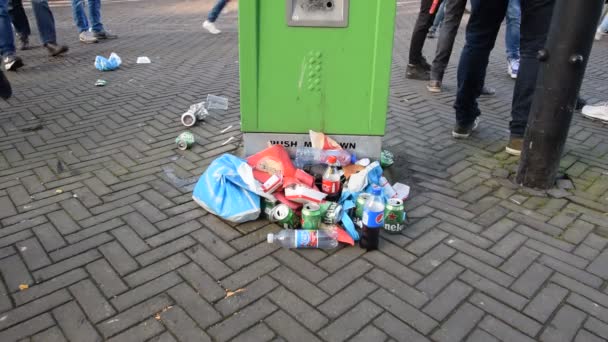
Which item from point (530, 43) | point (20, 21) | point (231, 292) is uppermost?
point (530, 43)

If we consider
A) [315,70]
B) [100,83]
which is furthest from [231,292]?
[100,83]

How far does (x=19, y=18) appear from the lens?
22.7 feet

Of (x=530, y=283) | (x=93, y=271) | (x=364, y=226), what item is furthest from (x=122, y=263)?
(x=530, y=283)

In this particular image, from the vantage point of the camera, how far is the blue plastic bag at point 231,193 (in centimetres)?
278

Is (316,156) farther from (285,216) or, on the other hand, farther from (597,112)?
(597,112)

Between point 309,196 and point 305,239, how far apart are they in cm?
28

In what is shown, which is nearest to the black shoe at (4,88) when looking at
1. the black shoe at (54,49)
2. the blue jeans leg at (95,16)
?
the black shoe at (54,49)

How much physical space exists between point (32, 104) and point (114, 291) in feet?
11.2

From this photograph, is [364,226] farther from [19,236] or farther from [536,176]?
[19,236]

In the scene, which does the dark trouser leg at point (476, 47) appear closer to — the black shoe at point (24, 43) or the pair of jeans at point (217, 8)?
the pair of jeans at point (217, 8)

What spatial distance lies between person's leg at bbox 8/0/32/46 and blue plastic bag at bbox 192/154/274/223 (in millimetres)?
5702

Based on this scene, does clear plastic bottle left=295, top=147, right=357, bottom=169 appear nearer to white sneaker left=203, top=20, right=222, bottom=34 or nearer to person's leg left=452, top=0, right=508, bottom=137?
person's leg left=452, top=0, right=508, bottom=137

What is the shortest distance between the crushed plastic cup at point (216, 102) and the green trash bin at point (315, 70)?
170cm

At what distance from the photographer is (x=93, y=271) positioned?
2.41 meters
